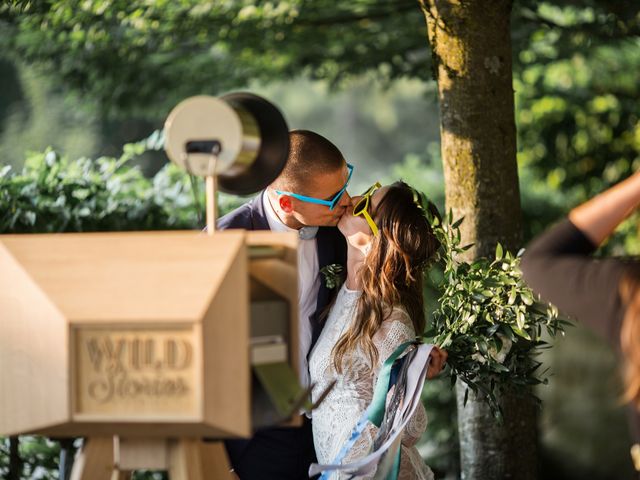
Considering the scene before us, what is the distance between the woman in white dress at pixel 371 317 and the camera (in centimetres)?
299

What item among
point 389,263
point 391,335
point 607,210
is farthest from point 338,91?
point 607,210

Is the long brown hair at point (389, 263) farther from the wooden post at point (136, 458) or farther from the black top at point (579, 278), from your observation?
the black top at point (579, 278)

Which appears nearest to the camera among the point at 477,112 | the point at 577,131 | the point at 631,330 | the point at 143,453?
the point at 631,330

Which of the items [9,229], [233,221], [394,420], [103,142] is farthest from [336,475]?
[103,142]

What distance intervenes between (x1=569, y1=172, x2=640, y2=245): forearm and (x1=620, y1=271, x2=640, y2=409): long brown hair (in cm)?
18

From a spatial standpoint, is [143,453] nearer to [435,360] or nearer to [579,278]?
[435,360]

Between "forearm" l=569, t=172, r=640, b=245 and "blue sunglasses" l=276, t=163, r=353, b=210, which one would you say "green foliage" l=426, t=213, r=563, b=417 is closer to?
"blue sunglasses" l=276, t=163, r=353, b=210

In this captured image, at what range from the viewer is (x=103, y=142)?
17531mm

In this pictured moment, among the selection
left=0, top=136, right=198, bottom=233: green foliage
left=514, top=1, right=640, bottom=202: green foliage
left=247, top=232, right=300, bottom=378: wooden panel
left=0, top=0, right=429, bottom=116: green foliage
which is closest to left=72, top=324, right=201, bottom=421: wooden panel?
left=247, top=232, right=300, bottom=378: wooden panel

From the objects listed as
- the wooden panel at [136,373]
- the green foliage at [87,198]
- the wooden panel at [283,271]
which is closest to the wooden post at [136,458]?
the wooden panel at [136,373]

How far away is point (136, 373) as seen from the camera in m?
2.06

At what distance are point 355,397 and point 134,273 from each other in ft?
3.63

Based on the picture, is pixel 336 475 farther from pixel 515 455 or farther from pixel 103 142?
pixel 103 142

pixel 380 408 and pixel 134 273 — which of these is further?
pixel 380 408
